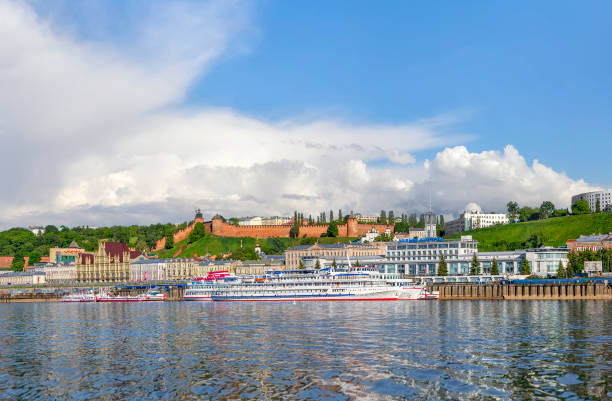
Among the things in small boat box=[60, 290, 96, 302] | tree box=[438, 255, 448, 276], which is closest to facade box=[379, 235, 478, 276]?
tree box=[438, 255, 448, 276]

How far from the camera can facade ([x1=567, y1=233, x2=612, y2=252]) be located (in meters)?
181

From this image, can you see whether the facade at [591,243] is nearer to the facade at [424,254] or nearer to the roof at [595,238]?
the roof at [595,238]

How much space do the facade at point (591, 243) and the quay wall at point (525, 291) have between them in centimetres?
6246

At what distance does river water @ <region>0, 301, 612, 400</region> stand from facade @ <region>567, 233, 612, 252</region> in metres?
115

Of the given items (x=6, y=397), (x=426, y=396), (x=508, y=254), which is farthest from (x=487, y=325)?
(x=508, y=254)

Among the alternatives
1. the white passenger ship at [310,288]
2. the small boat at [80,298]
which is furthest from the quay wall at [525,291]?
the small boat at [80,298]

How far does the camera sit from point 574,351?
48469mm

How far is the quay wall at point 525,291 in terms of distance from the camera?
4719 inches

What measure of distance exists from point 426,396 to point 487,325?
117 ft

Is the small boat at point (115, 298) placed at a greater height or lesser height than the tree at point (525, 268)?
lesser

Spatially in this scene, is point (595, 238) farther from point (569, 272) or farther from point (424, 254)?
point (424, 254)

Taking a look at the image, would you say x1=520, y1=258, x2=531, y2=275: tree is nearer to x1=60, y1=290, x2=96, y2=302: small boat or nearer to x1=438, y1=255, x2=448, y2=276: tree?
x1=438, y1=255, x2=448, y2=276: tree

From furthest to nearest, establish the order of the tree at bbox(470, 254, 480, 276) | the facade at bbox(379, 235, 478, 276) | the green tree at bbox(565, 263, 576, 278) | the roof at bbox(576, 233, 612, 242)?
the roof at bbox(576, 233, 612, 242) < the facade at bbox(379, 235, 478, 276) < the tree at bbox(470, 254, 480, 276) < the green tree at bbox(565, 263, 576, 278)

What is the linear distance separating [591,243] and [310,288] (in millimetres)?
100046
